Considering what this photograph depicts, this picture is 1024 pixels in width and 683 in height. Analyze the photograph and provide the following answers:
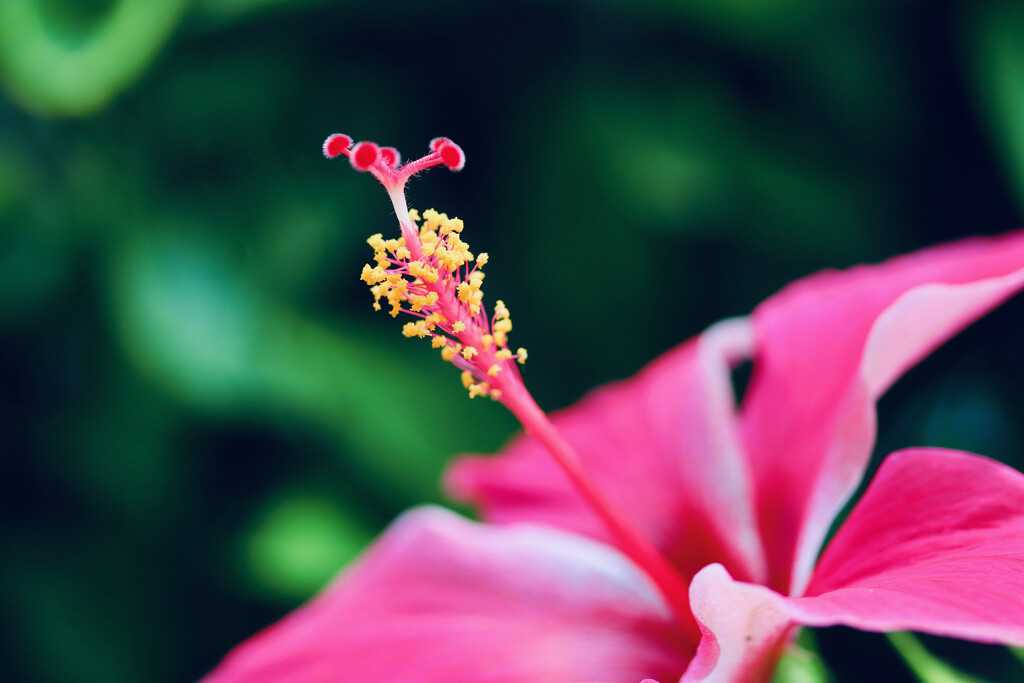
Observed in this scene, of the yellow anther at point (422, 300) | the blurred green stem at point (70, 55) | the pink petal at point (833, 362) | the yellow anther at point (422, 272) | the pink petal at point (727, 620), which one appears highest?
the blurred green stem at point (70, 55)

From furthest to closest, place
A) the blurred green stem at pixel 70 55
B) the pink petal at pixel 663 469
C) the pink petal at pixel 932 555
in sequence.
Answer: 1. the blurred green stem at pixel 70 55
2. the pink petal at pixel 663 469
3. the pink petal at pixel 932 555

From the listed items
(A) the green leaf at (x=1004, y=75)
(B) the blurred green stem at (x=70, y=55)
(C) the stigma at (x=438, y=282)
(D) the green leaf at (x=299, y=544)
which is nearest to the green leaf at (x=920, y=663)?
(C) the stigma at (x=438, y=282)

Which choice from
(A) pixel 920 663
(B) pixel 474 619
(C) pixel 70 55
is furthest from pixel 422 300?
(C) pixel 70 55

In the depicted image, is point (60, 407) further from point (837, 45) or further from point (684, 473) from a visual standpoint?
point (837, 45)

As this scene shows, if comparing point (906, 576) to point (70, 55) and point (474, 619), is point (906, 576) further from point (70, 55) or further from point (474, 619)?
point (70, 55)

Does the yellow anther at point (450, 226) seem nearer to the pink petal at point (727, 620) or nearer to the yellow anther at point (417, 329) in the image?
the yellow anther at point (417, 329)

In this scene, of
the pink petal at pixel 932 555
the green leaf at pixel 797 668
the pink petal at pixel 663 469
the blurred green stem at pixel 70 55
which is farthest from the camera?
the blurred green stem at pixel 70 55

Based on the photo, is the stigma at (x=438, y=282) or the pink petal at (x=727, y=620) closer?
the pink petal at (x=727, y=620)
